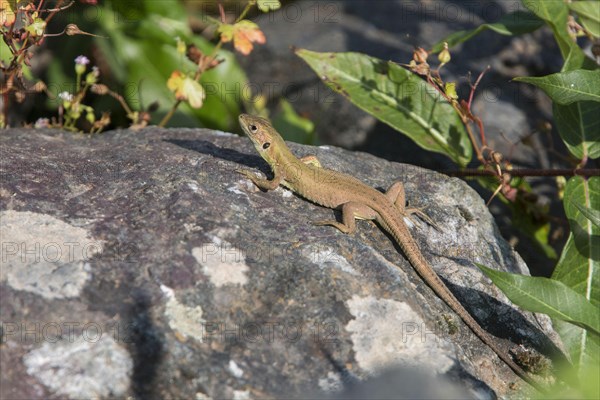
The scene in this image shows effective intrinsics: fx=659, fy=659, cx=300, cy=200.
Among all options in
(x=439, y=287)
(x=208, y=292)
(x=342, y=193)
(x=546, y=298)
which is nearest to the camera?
(x=208, y=292)

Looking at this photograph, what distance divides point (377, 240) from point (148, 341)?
1.82 metres

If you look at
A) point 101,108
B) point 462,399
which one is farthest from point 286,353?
point 101,108

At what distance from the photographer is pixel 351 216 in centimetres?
450

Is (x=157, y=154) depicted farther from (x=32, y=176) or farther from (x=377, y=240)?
(x=377, y=240)

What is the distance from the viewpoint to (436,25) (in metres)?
8.31

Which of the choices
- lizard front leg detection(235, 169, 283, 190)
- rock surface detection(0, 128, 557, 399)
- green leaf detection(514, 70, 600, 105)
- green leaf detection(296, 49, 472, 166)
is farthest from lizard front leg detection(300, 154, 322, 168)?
green leaf detection(514, 70, 600, 105)

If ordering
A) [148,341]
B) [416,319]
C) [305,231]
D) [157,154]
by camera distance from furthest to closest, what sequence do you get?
[157,154] → [305,231] → [416,319] → [148,341]

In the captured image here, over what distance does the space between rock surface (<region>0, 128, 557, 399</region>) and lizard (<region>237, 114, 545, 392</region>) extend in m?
0.09

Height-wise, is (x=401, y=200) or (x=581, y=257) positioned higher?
(x=401, y=200)

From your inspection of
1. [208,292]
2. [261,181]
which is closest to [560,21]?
[261,181]

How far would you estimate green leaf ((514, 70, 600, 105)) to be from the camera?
4.57 metres

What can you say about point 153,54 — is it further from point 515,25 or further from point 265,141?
point 515,25

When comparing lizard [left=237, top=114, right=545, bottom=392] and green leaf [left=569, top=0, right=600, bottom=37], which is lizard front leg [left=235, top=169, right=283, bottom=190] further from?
green leaf [left=569, top=0, right=600, bottom=37]

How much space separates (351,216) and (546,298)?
139 centimetres
